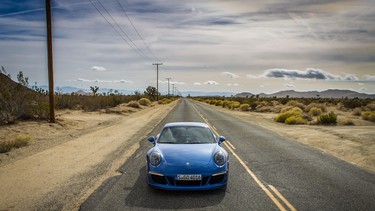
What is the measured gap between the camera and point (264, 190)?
6789mm

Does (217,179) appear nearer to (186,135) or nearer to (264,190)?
(264,190)

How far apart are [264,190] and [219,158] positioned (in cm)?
121

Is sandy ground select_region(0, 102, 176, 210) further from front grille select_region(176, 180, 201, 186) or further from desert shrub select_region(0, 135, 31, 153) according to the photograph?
front grille select_region(176, 180, 201, 186)

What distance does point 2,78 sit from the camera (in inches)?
705

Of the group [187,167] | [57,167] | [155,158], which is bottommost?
[57,167]

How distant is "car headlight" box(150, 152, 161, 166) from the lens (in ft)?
21.9

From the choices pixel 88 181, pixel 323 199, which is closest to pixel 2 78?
pixel 88 181

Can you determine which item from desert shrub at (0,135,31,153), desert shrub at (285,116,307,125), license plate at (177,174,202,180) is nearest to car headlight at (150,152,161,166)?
license plate at (177,174,202,180)

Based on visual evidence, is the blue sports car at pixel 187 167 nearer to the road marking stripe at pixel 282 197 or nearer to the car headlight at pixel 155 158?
the car headlight at pixel 155 158

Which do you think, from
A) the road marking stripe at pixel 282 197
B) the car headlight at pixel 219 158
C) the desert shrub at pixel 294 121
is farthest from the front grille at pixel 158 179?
the desert shrub at pixel 294 121

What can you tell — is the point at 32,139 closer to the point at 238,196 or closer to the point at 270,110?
the point at 238,196

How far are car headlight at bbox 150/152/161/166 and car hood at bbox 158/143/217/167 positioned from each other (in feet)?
0.43

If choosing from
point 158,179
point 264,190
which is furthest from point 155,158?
point 264,190

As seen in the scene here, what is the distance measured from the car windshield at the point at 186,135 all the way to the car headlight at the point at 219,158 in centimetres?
103
